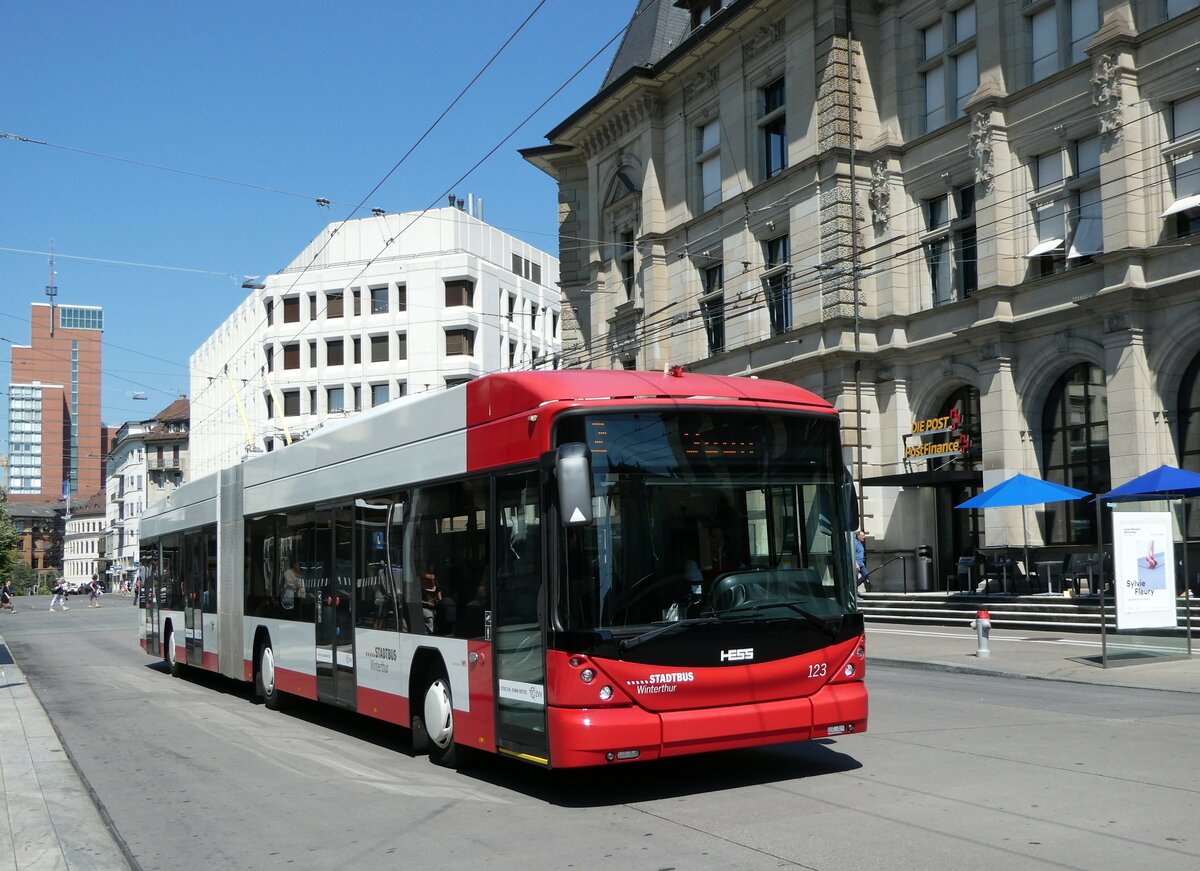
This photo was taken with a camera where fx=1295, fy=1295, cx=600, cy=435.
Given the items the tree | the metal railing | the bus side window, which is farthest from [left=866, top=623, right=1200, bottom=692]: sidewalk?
the tree

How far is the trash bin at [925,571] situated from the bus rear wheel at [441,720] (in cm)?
2382

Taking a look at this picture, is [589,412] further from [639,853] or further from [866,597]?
[866,597]

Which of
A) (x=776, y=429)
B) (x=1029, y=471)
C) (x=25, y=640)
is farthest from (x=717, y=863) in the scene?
(x=25, y=640)

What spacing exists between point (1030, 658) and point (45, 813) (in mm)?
14105

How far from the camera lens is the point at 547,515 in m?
8.41

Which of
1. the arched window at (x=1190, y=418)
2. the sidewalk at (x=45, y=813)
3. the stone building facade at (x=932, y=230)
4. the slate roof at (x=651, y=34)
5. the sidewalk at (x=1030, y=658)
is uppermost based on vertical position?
the slate roof at (x=651, y=34)

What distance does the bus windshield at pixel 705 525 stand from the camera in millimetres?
8211

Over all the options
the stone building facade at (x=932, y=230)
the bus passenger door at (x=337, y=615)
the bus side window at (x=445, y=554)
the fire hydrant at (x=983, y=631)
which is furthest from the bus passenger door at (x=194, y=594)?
the stone building facade at (x=932, y=230)

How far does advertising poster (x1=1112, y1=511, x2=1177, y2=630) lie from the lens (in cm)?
1686

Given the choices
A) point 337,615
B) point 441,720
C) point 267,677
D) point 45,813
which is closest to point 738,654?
point 441,720

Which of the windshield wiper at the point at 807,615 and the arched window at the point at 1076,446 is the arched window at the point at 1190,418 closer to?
the arched window at the point at 1076,446

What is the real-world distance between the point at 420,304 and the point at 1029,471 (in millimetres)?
46168

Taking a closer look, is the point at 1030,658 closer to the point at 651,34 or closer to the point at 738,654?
the point at 738,654

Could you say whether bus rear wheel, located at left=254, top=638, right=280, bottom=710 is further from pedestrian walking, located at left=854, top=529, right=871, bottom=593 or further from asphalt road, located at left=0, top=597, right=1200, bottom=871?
pedestrian walking, located at left=854, top=529, right=871, bottom=593
